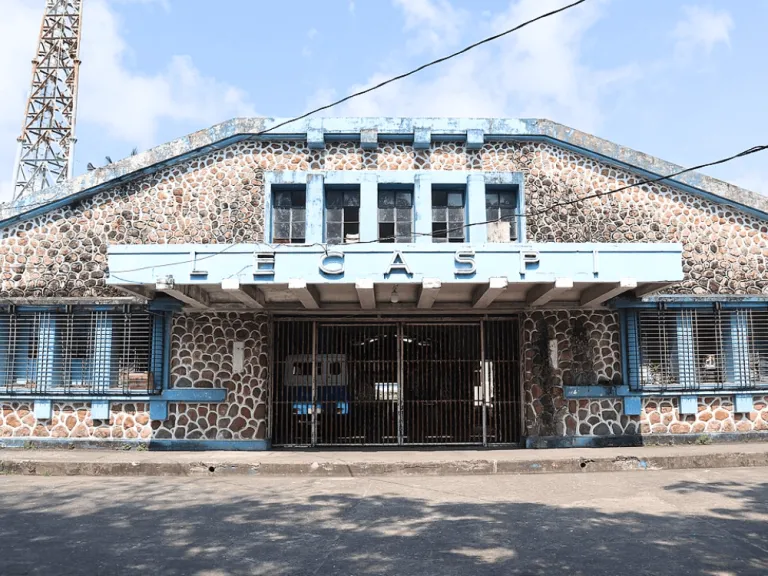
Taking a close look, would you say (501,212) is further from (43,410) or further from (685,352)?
(43,410)

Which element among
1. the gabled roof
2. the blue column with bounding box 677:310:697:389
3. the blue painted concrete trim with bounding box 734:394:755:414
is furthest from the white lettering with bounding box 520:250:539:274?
the blue painted concrete trim with bounding box 734:394:755:414

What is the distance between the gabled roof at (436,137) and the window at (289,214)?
A: 103 cm

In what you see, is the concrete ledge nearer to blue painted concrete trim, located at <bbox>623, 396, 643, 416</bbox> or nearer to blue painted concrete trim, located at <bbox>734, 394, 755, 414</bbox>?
blue painted concrete trim, located at <bbox>623, 396, 643, 416</bbox>

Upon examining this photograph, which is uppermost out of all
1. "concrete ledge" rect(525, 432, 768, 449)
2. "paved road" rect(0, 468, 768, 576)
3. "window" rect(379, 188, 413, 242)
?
"window" rect(379, 188, 413, 242)

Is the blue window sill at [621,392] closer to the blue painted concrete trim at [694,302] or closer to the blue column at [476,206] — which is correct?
the blue painted concrete trim at [694,302]

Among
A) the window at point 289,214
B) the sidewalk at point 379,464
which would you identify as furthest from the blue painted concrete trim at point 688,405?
the window at point 289,214

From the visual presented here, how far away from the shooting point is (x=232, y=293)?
11688 mm

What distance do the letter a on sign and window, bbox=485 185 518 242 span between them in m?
2.92

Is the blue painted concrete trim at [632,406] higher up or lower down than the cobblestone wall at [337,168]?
lower down

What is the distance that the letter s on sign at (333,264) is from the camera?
11094mm

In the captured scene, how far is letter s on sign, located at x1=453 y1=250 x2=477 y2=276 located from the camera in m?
11.1

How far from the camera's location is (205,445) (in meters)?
12.8

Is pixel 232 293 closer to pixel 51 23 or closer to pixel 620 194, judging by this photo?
pixel 620 194

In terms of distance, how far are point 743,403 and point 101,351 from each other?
41.0 feet
